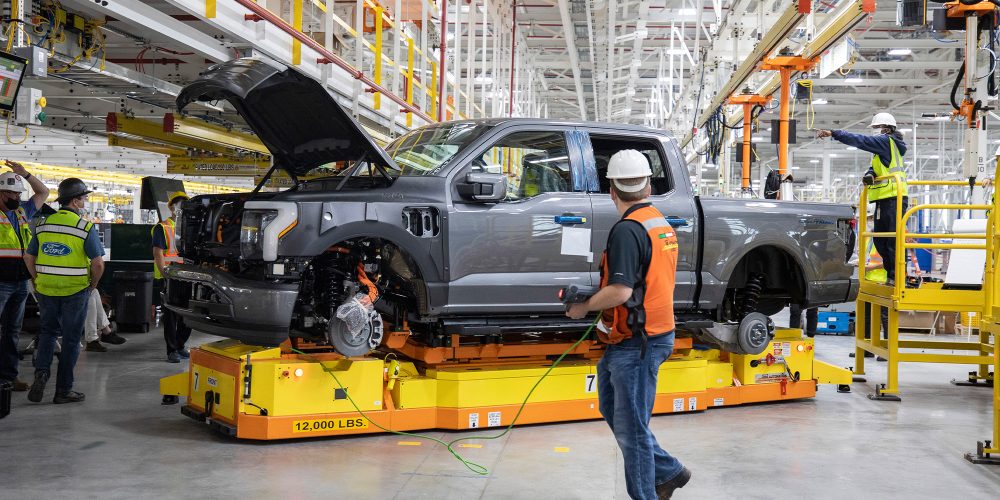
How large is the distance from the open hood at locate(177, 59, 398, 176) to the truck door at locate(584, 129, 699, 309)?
1.66 meters

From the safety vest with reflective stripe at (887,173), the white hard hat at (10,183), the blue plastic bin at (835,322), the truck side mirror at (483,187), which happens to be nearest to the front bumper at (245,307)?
the truck side mirror at (483,187)

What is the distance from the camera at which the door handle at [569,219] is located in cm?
574

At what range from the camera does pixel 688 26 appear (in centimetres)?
2281

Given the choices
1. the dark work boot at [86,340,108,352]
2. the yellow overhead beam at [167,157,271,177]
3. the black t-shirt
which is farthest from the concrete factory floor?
the yellow overhead beam at [167,157,271,177]

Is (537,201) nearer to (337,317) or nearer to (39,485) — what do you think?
(337,317)

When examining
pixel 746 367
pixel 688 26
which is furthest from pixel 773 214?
pixel 688 26

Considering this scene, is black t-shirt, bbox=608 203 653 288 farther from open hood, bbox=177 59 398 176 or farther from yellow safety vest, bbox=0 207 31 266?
yellow safety vest, bbox=0 207 31 266

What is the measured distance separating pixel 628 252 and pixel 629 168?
389mm

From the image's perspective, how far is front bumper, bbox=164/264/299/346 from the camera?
4910 millimetres

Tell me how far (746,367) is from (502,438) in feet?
7.66

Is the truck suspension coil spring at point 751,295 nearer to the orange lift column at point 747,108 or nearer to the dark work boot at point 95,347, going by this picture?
the dark work boot at point 95,347

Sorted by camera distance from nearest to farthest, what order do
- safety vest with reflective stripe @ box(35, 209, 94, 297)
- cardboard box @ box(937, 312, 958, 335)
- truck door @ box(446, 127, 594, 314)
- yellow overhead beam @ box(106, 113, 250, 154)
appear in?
truck door @ box(446, 127, 594, 314) → safety vest with reflective stripe @ box(35, 209, 94, 297) → yellow overhead beam @ box(106, 113, 250, 154) → cardboard box @ box(937, 312, 958, 335)

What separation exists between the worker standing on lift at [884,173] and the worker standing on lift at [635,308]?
16.4 feet

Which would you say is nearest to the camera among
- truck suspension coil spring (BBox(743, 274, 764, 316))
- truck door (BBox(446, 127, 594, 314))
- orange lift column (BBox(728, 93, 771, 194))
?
truck door (BBox(446, 127, 594, 314))
